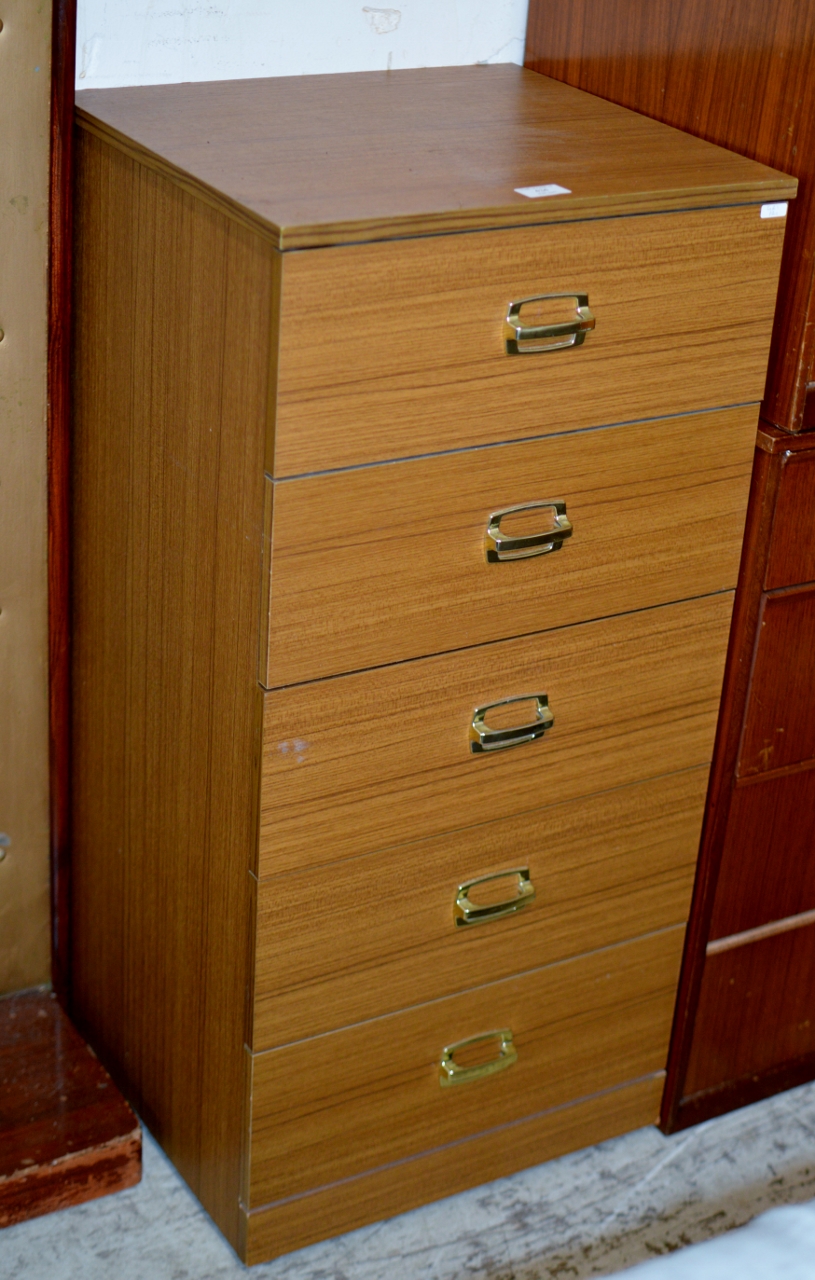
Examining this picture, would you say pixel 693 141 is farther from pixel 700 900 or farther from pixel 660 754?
pixel 700 900

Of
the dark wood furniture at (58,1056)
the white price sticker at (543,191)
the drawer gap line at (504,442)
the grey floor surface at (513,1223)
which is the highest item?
the white price sticker at (543,191)

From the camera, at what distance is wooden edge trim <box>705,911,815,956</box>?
6.61 ft

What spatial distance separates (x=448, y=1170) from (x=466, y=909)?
0.39 metres

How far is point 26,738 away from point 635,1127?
3.12 feet

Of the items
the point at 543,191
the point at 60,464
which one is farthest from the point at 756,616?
the point at 60,464

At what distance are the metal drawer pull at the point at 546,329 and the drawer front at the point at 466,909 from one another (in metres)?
0.54

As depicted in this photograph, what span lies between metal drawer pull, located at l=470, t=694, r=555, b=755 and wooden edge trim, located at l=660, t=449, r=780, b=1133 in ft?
0.87

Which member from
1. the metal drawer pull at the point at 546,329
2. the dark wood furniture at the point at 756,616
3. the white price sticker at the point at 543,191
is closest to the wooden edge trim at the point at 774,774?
the dark wood furniture at the point at 756,616

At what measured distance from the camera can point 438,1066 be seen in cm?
186

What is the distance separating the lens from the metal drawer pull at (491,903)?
1.77 meters

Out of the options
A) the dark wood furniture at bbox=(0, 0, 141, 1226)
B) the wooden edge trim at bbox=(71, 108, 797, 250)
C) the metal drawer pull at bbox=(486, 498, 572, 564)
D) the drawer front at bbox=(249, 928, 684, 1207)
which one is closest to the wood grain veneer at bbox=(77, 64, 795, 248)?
the wooden edge trim at bbox=(71, 108, 797, 250)

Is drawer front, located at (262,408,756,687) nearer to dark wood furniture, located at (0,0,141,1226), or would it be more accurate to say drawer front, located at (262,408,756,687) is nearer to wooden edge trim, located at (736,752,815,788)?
wooden edge trim, located at (736,752,815,788)

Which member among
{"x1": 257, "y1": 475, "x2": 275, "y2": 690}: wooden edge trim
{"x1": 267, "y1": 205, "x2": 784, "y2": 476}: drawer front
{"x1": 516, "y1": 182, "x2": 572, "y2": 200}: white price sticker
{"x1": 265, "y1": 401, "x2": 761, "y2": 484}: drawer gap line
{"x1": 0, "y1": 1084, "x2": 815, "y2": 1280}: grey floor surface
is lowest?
{"x1": 0, "y1": 1084, "x2": 815, "y2": 1280}: grey floor surface

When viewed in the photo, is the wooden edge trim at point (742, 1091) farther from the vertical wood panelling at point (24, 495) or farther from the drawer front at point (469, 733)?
the vertical wood panelling at point (24, 495)
